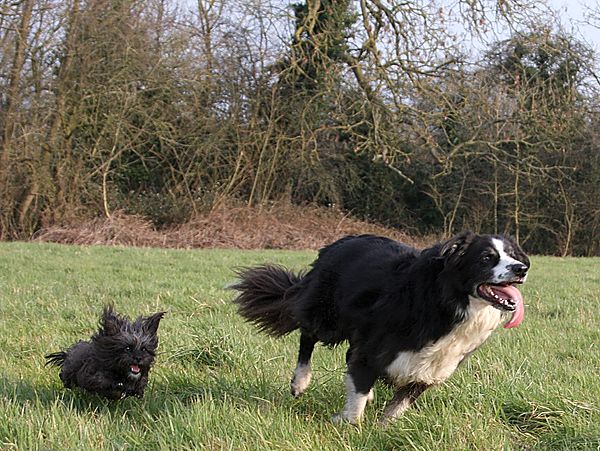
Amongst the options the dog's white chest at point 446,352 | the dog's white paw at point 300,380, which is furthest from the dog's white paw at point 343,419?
the dog's white paw at point 300,380

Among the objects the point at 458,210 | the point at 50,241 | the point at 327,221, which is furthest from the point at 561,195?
the point at 50,241

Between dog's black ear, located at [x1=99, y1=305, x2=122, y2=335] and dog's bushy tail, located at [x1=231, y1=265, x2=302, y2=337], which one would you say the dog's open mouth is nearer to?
dog's bushy tail, located at [x1=231, y1=265, x2=302, y2=337]

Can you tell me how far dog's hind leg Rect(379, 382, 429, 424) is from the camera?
374cm

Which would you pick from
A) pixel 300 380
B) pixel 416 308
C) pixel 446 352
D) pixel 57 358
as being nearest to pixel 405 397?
pixel 446 352

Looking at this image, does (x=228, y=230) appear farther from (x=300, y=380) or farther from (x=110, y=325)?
(x=110, y=325)

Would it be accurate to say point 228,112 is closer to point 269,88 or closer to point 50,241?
point 269,88

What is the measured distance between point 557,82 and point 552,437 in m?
21.2

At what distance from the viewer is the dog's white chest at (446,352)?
11.6ft

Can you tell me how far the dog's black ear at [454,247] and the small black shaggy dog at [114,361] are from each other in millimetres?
1861

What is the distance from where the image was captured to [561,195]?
→ 23.2 meters

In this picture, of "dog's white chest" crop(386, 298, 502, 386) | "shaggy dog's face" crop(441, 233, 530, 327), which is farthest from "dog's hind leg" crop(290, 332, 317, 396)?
"shaggy dog's face" crop(441, 233, 530, 327)

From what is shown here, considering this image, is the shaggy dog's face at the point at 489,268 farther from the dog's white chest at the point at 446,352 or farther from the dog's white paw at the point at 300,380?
the dog's white paw at the point at 300,380

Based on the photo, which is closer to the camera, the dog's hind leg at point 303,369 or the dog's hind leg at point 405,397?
the dog's hind leg at point 405,397

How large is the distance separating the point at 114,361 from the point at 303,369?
1312 mm
